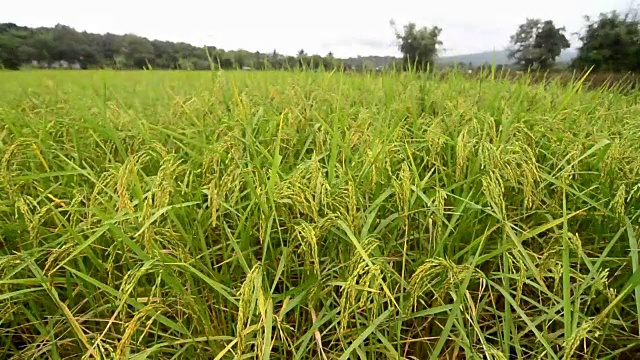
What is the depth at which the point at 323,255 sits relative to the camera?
3.67ft

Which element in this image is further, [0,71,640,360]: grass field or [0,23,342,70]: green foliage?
[0,23,342,70]: green foliage

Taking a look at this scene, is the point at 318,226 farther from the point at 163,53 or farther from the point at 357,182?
the point at 163,53

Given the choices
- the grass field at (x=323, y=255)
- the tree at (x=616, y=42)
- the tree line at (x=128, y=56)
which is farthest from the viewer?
the tree at (x=616, y=42)

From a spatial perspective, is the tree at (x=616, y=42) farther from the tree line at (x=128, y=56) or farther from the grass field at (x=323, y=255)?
the grass field at (x=323, y=255)

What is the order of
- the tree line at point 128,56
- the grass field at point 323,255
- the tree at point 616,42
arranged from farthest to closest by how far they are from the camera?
the tree at point 616,42
the tree line at point 128,56
the grass field at point 323,255

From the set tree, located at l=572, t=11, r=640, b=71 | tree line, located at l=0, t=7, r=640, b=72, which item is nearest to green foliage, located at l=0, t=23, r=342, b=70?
tree line, located at l=0, t=7, r=640, b=72

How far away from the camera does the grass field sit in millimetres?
871

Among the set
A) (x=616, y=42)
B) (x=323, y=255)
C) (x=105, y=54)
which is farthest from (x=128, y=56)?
(x=616, y=42)

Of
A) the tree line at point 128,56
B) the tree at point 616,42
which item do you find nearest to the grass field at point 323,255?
the tree line at point 128,56

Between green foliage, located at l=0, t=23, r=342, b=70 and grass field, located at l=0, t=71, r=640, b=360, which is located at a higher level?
green foliage, located at l=0, t=23, r=342, b=70

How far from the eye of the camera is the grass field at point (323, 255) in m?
Result: 0.87

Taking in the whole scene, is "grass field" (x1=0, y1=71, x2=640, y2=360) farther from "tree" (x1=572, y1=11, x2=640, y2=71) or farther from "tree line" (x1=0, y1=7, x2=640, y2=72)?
"tree" (x1=572, y1=11, x2=640, y2=71)

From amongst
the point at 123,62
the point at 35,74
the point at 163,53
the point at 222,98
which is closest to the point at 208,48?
the point at 222,98

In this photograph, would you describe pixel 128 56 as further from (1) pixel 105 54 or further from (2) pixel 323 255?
(2) pixel 323 255
